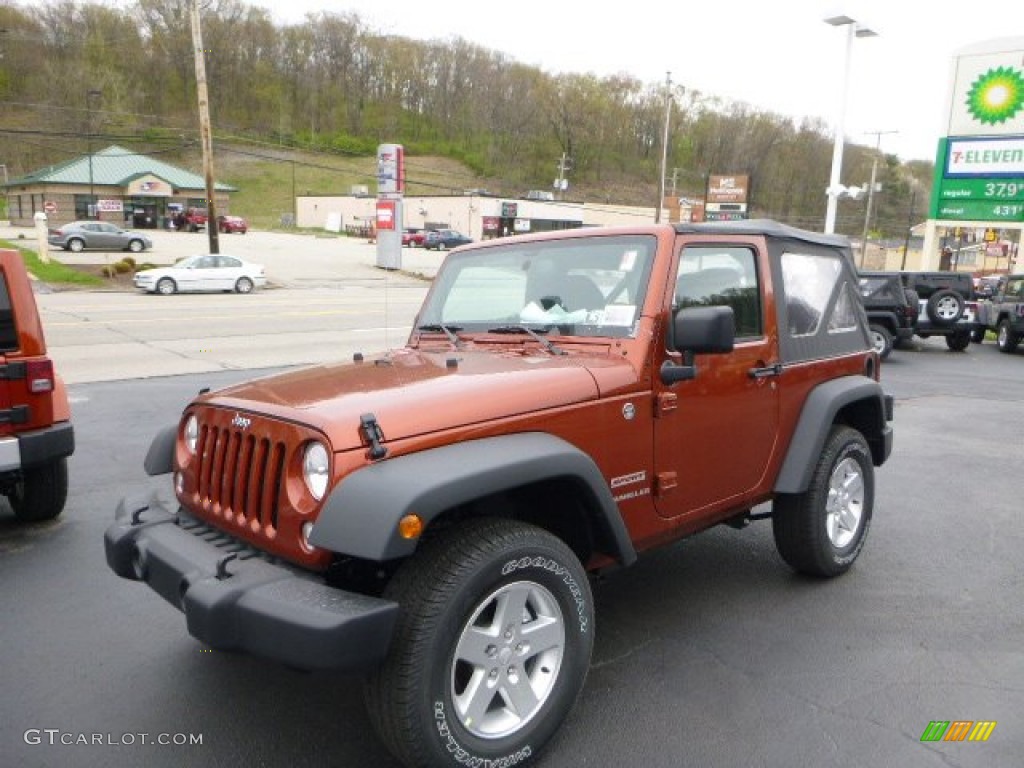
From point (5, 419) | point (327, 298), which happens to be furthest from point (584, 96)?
point (5, 419)

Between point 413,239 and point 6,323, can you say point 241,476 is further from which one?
point 413,239

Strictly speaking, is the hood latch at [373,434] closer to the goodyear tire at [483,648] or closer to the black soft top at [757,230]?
the goodyear tire at [483,648]

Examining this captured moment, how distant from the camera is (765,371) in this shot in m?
3.67

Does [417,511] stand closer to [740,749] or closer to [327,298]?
[740,749]

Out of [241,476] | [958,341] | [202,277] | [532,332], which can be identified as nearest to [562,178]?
[202,277]

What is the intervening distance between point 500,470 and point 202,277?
26.8 metres

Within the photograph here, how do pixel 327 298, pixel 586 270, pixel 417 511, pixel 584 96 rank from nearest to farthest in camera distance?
pixel 417 511 < pixel 586 270 < pixel 327 298 < pixel 584 96

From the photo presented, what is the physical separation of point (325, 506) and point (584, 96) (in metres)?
127

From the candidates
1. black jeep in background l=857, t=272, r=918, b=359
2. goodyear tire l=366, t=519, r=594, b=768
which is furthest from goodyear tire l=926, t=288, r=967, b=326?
goodyear tire l=366, t=519, r=594, b=768

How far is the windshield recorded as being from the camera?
3309 millimetres

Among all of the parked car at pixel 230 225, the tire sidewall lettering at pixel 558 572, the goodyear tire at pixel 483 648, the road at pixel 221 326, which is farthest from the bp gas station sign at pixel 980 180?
the parked car at pixel 230 225

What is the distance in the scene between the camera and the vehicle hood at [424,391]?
2496mm

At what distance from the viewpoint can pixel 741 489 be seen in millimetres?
3650

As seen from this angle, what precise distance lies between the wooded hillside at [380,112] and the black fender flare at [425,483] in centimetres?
10018
